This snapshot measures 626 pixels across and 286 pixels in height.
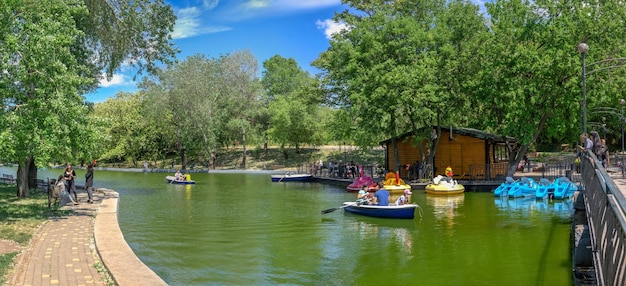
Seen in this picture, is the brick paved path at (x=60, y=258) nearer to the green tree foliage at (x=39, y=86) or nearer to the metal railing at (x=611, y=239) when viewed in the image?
the green tree foliage at (x=39, y=86)

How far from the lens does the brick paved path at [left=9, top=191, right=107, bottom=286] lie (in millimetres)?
9039

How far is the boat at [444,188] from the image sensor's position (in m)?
29.7

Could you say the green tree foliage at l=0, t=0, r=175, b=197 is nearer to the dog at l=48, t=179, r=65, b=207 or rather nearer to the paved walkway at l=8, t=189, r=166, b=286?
the dog at l=48, t=179, r=65, b=207

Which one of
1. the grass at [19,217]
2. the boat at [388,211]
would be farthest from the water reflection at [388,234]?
the grass at [19,217]

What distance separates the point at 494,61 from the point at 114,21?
902 inches

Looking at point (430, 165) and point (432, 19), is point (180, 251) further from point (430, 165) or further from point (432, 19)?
point (432, 19)

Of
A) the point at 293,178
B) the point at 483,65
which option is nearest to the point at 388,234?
the point at 483,65

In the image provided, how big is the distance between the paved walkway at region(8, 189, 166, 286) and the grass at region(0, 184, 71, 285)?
21cm

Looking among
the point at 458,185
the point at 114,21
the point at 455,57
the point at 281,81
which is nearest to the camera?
the point at 114,21

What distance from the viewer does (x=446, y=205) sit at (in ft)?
83.6

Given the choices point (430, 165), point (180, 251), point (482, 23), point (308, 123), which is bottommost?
point (180, 251)

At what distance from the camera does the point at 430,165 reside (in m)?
35.2

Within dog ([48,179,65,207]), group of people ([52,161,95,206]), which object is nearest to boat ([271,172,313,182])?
group of people ([52,161,95,206])

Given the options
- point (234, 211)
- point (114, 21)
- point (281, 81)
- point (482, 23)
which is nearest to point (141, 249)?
point (234, 211)
